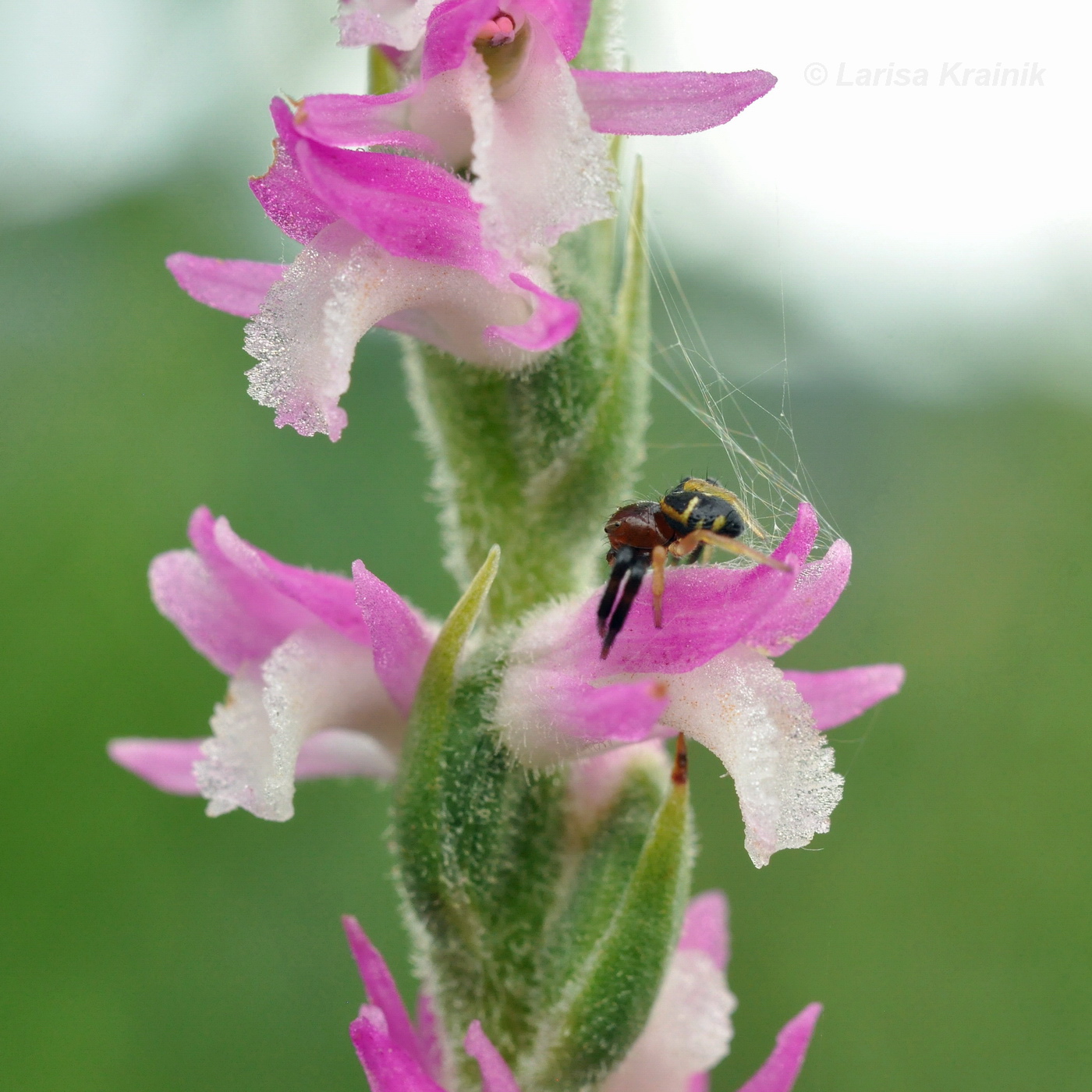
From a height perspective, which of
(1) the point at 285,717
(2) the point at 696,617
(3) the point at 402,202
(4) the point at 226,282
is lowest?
(1) the point at 285,717

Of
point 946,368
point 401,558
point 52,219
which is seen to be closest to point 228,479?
point 401,558

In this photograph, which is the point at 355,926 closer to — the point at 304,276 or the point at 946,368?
the point at 304,276

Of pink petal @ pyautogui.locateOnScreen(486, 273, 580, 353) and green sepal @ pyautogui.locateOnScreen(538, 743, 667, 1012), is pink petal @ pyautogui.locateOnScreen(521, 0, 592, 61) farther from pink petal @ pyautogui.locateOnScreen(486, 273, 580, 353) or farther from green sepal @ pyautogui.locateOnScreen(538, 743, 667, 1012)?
green sepal @ pyautogui.locateOnScreen(538, 743, 667, 1012)

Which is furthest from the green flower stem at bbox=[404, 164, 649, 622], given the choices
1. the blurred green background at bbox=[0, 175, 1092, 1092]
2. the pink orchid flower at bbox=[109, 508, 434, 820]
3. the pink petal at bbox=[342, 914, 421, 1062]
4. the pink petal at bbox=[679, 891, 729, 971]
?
the blurred green background at bbox=[0, 175, 1092, 1092]

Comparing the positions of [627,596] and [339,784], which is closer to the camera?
[627,596]

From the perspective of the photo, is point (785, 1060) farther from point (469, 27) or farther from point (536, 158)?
point (469, 27)

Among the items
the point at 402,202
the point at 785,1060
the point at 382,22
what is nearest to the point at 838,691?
the point at 785,1060
